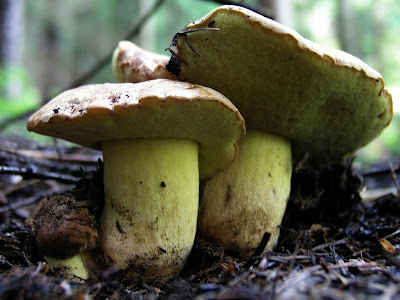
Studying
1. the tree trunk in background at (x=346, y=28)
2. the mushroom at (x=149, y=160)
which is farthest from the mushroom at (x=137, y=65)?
the tree trunk in background at (x=346, y=28)

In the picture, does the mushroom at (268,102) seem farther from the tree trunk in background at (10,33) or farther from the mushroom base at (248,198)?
the tree trunk in background at (10,33)

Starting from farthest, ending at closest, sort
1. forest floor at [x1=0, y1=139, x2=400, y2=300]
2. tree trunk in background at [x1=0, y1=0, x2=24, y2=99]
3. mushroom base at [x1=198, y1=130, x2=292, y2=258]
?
tree trunk in background at [x1=0, y1=0, x2=24, y2=99], mushroom base at [x1=198, y1=130, x2=292, y2=258], forest floor at [x1=0, y1=139, x2=400, y2=300]

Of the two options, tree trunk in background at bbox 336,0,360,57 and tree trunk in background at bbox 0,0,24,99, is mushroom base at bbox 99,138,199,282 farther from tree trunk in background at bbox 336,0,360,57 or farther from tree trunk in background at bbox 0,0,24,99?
tree trunk in background at bbox 336,0,360,57

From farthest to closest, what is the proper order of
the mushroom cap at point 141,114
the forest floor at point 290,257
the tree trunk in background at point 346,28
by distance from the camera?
the tree trunk in background at point 346,28, the mushroom cap at point 141,114, the forest floor at point 290,257

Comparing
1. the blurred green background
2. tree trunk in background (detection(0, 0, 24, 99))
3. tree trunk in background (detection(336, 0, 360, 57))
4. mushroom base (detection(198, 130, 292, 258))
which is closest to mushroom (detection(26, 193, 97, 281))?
mushroom base (detection(198, 130, 292, 258))

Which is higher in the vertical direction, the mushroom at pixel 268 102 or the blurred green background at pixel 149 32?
the blurred green background at pixel 149 32

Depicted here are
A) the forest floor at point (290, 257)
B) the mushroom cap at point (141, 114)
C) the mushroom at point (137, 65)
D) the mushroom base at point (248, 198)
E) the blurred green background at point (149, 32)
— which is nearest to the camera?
the forest floor at point (290, 257)
